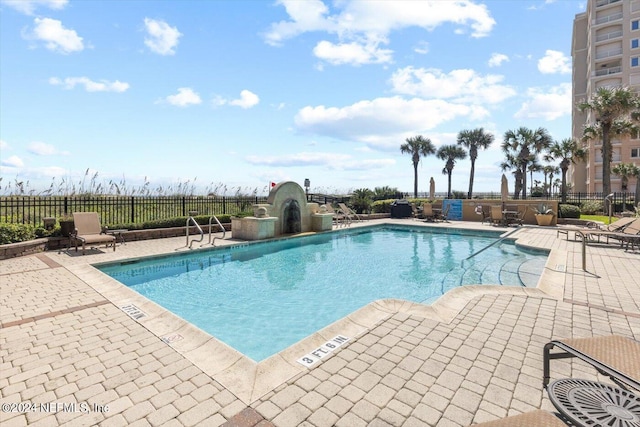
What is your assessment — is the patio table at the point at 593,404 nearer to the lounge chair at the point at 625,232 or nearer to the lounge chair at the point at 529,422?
the lounge chair at the point at 529,422

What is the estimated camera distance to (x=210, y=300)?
6.14 metres

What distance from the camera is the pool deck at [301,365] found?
245 cm

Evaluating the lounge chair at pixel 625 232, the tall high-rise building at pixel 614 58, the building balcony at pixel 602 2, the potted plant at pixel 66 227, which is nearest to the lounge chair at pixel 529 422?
the lounge chair at pixel 625 232

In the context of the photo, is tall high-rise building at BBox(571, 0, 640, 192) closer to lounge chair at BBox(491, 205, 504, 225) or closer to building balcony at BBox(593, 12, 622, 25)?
building balcony at BBox(593, 12, 622, 25)

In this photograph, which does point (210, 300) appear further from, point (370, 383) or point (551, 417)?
point (551, 417)

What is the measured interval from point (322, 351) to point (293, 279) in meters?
4.39

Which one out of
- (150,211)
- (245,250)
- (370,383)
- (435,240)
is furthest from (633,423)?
(150,211)

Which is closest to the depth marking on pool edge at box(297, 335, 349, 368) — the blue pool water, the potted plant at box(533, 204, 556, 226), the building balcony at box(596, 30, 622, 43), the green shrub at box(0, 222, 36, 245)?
the blue pool water

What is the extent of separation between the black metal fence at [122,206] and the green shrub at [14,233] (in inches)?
69.0

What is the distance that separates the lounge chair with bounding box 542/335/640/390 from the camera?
6.39 ft

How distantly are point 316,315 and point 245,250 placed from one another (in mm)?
5852

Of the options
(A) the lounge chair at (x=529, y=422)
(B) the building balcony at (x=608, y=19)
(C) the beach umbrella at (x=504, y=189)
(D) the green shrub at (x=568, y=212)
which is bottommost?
(A) the lounge chair at (x=529, y=422)

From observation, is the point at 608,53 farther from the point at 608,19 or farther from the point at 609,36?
the point at 608,19

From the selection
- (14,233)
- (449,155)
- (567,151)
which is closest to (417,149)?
(449,155)
